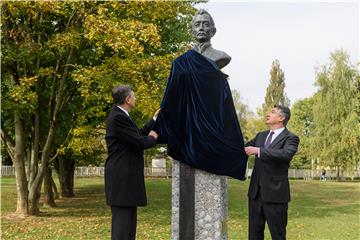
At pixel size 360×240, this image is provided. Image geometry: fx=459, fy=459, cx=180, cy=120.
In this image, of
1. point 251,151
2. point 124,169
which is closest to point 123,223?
point 124,169

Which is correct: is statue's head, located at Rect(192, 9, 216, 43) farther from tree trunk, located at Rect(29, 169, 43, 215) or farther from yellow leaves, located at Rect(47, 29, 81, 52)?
tree trunk, located at Rect(29, 169, 43, 215)

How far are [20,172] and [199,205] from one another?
30.8 feet

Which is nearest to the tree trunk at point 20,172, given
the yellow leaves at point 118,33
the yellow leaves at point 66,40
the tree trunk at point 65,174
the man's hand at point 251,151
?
the yellow leaves at point 66,40

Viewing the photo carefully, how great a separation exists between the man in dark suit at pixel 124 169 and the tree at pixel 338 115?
31023 mm

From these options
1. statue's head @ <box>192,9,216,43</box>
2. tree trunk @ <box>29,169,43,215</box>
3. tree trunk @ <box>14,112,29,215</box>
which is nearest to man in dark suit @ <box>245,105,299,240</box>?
statue's head @ <box>192,9,216,43</box>

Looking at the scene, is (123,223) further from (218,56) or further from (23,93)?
(23,93)

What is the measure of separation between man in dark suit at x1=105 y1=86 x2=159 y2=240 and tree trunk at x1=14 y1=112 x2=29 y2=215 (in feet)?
30.1

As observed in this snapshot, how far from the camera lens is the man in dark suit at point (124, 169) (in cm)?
472

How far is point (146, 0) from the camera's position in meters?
12.0

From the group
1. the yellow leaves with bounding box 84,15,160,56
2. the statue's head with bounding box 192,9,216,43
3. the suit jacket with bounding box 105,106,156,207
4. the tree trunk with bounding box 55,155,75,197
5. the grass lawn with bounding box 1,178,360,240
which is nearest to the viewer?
the suit jacket with bounding box 105,106,156,207

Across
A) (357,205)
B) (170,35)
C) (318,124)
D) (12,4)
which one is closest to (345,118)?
(318,124)

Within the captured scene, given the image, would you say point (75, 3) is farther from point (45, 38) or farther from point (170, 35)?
point (170, 35)

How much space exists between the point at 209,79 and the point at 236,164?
1019mm

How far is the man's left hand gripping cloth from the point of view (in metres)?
5.12
